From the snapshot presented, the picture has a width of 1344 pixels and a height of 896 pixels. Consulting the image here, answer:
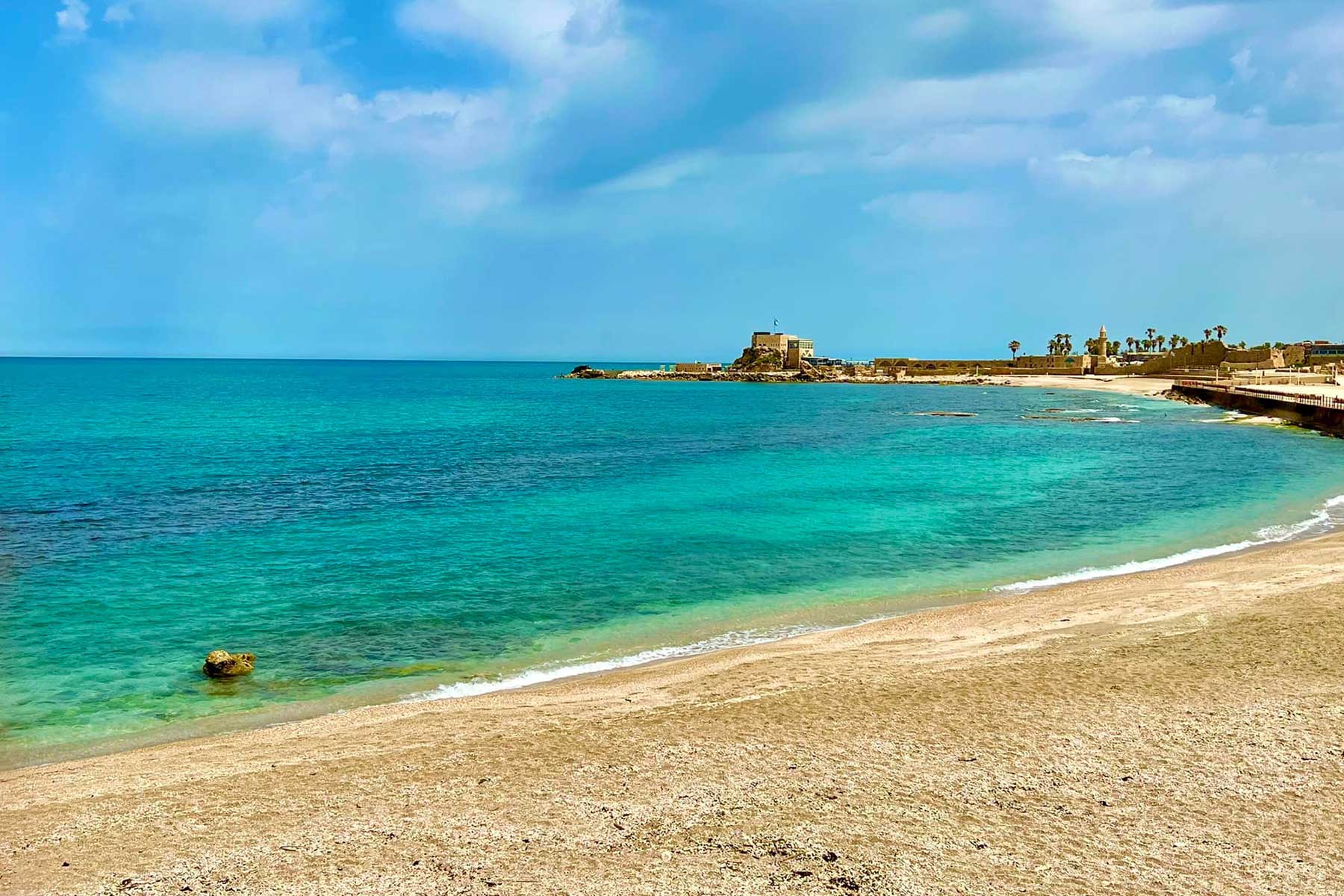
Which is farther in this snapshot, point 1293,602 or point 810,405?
point 810,405

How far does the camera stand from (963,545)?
22141mm

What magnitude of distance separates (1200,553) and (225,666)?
2078 cm

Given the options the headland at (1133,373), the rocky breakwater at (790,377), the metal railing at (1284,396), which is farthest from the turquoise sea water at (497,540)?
the rocky breakwater at (790,377)

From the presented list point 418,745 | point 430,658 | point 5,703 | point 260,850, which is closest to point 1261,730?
point 418,745

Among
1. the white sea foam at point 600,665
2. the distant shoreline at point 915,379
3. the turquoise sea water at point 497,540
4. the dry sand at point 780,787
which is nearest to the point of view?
the dry sand at point 780,787

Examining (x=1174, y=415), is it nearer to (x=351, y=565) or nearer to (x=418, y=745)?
(x=351, y=565)

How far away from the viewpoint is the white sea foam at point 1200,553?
18062 millimetres

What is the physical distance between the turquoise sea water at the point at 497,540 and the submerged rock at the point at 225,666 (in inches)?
7.7

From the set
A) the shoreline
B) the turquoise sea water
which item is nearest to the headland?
the turquoise sea water

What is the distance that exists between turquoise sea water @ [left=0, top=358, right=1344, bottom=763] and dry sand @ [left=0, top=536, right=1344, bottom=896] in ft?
9.28

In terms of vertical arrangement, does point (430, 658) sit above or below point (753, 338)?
below

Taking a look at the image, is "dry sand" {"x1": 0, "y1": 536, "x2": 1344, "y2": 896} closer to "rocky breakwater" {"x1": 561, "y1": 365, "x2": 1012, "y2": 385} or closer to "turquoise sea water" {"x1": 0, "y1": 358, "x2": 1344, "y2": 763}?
"turquoise sea water" {"x1": 0, "y1": 358, "x2": 1344, "y2": 763}

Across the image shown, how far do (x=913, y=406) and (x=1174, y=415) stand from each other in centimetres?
2645

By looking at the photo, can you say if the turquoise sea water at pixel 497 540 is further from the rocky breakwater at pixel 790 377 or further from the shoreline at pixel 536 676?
the rocky breakwater at pixel 790 377
